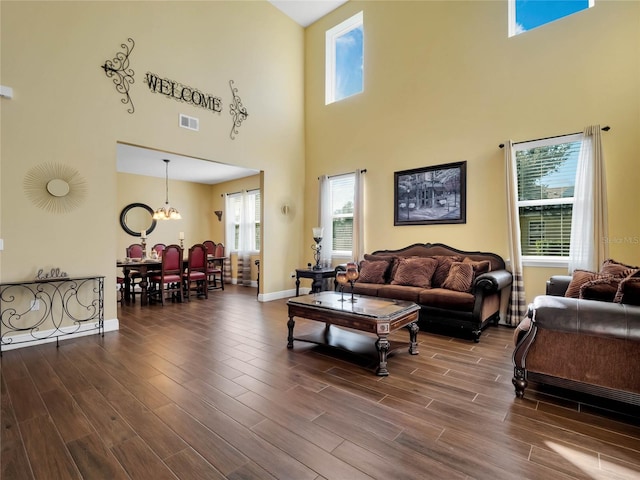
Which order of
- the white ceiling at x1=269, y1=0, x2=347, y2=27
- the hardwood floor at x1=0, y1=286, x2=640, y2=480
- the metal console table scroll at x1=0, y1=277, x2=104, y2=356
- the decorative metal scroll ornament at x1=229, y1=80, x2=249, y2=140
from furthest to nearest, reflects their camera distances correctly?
1. the white ceiling at x1=269, y1=0, x2=347, y2=27
2. the decorative metal scroll ornament at x1=229, y1=80, x2=249, y2=140
3. the metal console table scroll at x1=0, y1=277, x2=104, y2=356
4. the hardwood floor at x1=0, y1=286, x2=640, y2=480

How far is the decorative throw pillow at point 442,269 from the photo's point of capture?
4.33m

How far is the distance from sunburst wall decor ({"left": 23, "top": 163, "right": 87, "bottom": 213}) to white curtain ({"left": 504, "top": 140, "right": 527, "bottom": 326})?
5303 millimetres

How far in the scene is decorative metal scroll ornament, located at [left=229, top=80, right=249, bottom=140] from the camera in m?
5.35

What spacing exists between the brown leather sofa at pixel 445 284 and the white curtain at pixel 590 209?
0.81 metres

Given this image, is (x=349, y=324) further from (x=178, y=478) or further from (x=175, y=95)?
(x=175, y=95)

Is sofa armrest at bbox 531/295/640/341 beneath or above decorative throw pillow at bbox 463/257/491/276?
beneath

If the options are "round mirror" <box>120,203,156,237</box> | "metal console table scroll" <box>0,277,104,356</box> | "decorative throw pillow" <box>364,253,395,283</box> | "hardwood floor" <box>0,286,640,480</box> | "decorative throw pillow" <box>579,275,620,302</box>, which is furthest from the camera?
"round mirror" <box>120,203,156,237</box>

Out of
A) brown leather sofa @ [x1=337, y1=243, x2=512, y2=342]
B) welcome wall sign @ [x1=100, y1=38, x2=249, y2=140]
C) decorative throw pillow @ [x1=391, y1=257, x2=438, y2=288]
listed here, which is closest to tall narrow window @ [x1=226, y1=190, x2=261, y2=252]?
welcome wall sign @ [x1=100, y1=38, x2=249, y2=140]

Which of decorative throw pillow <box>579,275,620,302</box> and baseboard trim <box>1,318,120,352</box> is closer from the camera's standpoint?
decorative throw pillow <box>579,275,620,302</box>

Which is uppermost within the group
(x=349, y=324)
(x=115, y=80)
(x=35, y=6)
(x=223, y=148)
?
(x=35, y=6)

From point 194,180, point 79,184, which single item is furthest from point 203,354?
point 194,180

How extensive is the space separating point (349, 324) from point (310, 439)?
3.97 ft

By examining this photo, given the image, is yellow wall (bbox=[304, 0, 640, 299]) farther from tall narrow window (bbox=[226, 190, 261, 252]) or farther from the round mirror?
the round mirror

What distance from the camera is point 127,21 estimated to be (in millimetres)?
4129
